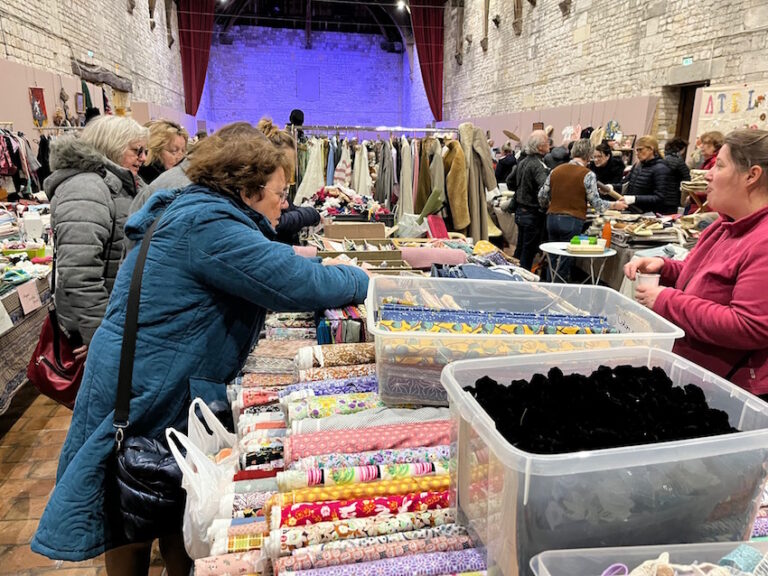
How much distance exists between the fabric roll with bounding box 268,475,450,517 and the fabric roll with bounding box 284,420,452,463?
126 mm

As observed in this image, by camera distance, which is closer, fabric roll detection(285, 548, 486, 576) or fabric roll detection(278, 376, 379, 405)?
fabric roll detection(285, 548, 486, 576)

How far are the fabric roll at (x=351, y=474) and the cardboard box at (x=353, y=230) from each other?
10.00ft

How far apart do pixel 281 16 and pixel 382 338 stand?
21.8m

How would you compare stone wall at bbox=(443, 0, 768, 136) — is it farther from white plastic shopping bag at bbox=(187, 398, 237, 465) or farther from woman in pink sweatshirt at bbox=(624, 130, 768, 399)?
white plastic shopping bag at bbox=(187, 398, 237, 465)

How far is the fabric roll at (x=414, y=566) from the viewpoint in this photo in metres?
0.92

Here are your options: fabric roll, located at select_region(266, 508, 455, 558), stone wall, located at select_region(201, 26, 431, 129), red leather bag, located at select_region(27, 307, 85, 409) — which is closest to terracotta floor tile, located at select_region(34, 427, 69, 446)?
red leather bag, located at select_region(27, 307, 85, 409)

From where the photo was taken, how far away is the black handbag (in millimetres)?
1539

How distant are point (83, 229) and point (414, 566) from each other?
2.24 metres

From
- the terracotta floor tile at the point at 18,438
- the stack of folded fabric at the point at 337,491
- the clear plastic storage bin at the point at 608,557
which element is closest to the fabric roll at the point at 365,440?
the stack of folded fabric at the point at 337,491

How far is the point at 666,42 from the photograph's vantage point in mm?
7688

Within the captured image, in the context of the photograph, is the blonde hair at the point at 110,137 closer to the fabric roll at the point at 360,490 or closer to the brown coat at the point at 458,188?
the fabric roll at the point at 360,490

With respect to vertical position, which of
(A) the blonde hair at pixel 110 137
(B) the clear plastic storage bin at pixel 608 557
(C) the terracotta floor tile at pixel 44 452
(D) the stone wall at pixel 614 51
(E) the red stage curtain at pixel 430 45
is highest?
(E) the red stage curtain at pixel 430 45

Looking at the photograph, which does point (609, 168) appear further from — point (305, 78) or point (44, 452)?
point (305, 78)

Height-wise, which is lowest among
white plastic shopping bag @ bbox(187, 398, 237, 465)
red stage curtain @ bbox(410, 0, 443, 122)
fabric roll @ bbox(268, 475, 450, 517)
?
white plastic shopping bag @ bbox(187, 398, 237, 465)
